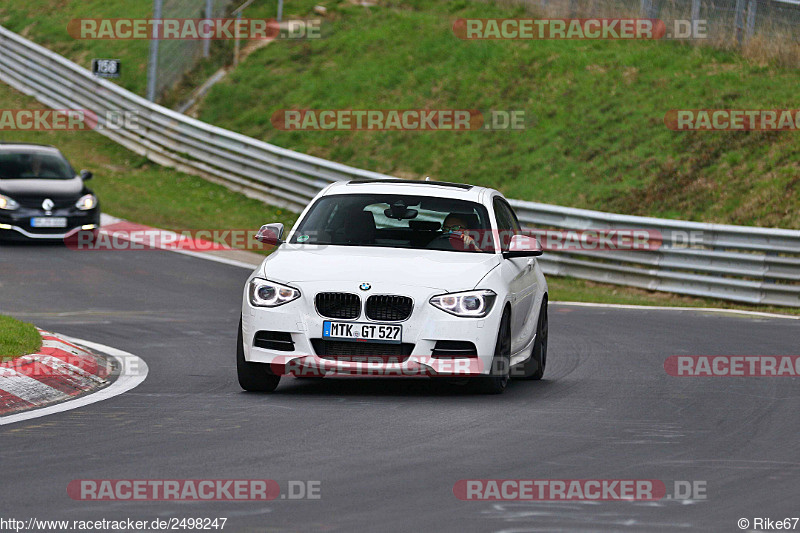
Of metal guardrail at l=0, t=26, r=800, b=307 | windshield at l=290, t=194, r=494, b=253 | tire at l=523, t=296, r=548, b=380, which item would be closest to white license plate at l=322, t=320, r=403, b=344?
windshield at l=290, t=194, r=494, b=253

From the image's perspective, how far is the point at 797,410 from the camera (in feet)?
32.5

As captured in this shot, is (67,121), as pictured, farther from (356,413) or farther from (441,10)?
(356,413)

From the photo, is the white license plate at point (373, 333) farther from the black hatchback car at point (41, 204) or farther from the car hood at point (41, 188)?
the car hood at point (41, 188)

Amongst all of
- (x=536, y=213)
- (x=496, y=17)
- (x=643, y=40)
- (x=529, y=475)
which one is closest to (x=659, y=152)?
(x=536, y=213)

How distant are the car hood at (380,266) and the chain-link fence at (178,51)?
2396cm

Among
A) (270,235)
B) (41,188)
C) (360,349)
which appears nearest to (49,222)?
(41,188)

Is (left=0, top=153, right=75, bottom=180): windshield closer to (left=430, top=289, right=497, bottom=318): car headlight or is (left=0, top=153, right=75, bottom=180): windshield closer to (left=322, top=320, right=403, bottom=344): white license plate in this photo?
(left=322, top=320, right=403, bottom=344): white license plate

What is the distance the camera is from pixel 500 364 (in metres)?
10.3

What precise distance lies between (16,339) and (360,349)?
3.14m

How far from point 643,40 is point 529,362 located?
21.2m

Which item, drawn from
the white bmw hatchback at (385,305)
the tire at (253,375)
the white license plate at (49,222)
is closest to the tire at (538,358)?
the white bmw hatchback at (385,305)

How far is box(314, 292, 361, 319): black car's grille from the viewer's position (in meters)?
9.91

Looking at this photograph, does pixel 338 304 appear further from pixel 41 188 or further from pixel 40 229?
pixel 41 188

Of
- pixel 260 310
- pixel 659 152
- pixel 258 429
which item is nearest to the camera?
pixel 258 429
